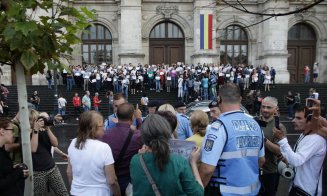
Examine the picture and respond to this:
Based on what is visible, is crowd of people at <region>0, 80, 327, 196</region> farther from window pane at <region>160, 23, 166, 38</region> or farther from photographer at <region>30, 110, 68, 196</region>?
window pane at <region>160, 23, 166, 38</region>

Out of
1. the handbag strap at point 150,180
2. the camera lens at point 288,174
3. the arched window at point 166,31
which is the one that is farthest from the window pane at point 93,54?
the handbag strap at point 150,180

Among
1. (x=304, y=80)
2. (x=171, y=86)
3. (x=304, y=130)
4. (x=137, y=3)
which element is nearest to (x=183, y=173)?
(x=304, y=130)

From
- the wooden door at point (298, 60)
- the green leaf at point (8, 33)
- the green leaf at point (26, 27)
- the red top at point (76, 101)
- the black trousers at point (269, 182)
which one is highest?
the wooden door at point (298, 60)

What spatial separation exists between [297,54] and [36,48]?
3313 centimetres

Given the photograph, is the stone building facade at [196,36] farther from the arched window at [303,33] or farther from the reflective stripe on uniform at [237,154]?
the reflective stripe on uniform at [237,154]

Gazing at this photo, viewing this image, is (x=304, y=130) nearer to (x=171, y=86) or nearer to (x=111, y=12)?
(x=171, y=86)

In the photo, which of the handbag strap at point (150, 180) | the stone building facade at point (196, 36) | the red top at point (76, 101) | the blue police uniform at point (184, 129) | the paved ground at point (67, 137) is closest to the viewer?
the handbag strap at point (150, 180)

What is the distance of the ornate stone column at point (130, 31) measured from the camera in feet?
95.1

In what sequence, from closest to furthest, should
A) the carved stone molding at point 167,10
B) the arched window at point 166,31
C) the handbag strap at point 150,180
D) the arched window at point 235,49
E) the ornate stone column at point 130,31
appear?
the handbag strap at point 150,180 → the ornate stone column at point 130,31 → the carved stone molding at point 167,10 → the arched window at point 166,31 → the arched window at point 235,49

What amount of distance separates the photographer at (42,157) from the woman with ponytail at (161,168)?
228 cm

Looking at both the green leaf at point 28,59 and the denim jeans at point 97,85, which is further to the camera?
the denim jeans at point 97,85

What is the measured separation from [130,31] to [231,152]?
2698 centimetres

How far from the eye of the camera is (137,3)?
29109 millimetres

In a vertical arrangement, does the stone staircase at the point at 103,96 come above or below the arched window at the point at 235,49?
below
